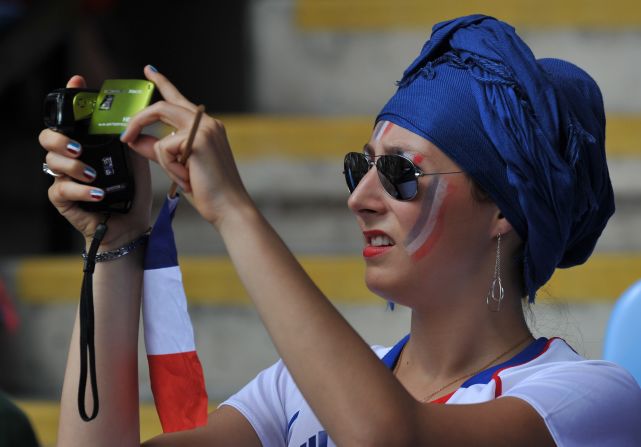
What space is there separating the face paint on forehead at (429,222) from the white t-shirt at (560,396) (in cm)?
23

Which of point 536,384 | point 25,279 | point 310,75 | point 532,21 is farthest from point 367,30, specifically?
point 536,384

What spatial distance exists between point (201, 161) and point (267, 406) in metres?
0.73

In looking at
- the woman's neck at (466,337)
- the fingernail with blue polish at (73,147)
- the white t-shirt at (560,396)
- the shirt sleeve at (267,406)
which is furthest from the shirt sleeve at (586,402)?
the fingernail with blue polish at (73,147)

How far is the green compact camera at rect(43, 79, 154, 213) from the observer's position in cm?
156

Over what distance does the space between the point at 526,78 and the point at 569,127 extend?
105 mm

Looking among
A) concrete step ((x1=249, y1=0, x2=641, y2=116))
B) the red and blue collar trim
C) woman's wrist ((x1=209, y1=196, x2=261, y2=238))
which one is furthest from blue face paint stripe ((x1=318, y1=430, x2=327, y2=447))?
concrete step ((x1=249, y1=0, x2=641, y2=116))

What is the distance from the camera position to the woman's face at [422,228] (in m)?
1.77

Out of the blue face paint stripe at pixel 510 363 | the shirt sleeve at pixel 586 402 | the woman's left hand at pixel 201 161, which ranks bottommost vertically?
the blue face paint stripe at pixel 510 363

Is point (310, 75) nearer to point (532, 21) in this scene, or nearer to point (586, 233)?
point (532, 21)

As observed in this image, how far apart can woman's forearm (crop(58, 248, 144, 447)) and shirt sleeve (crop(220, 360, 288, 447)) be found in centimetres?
25

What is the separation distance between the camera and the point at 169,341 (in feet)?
5.64

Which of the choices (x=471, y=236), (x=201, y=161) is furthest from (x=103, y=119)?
(x=471, y=236)

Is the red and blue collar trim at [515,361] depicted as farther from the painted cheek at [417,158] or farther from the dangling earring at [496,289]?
the painted cheek at [417,158]

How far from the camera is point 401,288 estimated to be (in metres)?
1.77
